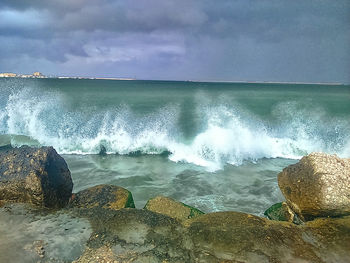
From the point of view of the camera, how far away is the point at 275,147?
1203cm

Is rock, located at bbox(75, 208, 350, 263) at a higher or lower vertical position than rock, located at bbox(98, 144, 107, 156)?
higher

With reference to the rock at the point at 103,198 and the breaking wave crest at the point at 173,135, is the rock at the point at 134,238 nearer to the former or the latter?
the rock at the point at 103,198

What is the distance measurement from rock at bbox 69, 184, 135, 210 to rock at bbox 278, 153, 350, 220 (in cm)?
266

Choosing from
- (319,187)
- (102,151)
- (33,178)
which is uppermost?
(33,178)

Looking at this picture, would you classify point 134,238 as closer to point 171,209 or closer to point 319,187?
Answer: point 171,209

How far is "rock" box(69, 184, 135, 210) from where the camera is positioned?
14.8ft

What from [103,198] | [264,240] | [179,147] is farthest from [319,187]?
[179,147]

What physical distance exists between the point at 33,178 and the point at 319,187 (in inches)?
159

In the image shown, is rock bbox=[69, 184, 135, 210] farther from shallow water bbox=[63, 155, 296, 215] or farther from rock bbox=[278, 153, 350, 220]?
rock bbox=[278, 153, 350, 220]

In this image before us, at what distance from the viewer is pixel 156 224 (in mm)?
3520

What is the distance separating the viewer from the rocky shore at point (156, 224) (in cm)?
298

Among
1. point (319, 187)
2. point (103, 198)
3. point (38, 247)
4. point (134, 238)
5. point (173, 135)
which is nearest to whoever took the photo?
point (38, 247)

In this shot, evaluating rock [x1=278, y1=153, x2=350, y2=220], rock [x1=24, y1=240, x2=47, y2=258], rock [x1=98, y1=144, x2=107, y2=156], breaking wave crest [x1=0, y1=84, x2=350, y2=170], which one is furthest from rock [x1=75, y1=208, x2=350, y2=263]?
rock [x1=98, y1=144, x2=107, y2=156]

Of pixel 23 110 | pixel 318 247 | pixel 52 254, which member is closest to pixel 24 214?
pixel 52 254
